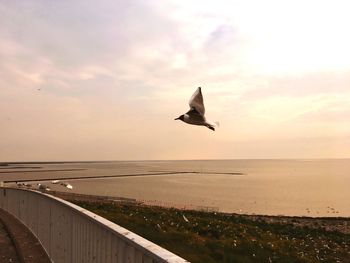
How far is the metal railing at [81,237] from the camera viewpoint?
4.18 m

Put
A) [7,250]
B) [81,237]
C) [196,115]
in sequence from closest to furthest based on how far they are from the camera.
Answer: [196,115] < [81,237] < [7,250]

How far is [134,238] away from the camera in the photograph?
4.41 metres

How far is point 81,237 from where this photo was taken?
272 inches

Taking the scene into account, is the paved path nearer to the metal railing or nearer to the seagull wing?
the metal railing

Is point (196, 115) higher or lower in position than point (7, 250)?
higher

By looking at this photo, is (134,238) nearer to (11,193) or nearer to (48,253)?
(48,253)

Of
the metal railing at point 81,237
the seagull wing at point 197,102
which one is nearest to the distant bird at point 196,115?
the seagull wing at point 197,102

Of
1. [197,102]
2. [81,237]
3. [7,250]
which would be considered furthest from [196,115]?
[7,250]

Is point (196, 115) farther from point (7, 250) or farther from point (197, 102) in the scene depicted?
point (7, 250)

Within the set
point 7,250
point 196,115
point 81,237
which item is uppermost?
point 196,115

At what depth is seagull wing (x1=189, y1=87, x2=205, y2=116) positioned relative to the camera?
4.35 metres

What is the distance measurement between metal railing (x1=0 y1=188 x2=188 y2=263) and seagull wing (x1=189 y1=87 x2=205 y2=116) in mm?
1350

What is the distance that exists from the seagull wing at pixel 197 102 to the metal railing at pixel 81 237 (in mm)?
1350

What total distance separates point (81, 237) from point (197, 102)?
354 cm
